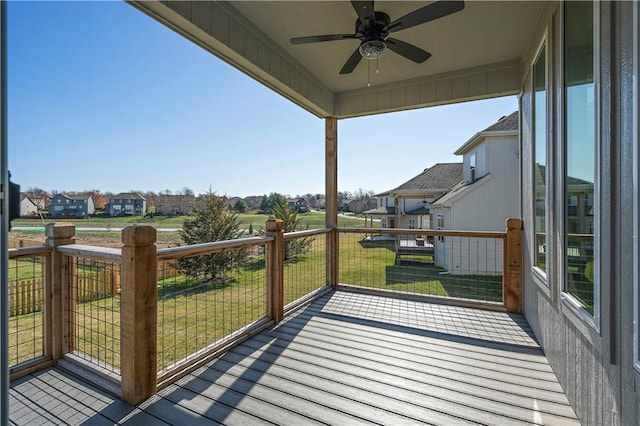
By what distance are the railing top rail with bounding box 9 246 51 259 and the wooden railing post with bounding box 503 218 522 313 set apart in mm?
4364

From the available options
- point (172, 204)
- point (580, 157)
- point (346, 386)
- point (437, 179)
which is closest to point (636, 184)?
point (580, 157)

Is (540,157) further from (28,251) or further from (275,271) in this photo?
(28,251)

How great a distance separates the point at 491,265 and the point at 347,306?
18.2ft

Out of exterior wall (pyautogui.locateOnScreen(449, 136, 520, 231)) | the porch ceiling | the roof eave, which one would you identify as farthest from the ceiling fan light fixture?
exterior wall (pyautogui.locateOnScreen(449, 136, 520, 231))

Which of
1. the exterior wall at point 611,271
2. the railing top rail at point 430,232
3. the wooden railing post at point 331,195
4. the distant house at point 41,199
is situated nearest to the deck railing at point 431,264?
the railing top rail at point 430,232

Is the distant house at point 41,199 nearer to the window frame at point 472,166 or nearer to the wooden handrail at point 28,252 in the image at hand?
the wooden handrail at point 28,252

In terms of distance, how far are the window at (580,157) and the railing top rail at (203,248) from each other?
90.7 inches

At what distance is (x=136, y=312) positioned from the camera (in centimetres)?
176

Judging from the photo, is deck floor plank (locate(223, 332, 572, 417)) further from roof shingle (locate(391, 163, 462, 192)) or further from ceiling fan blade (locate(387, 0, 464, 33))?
roof shingle (locate(391, 163, 462, 192))

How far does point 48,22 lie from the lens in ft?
8.27

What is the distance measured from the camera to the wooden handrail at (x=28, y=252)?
1.98m

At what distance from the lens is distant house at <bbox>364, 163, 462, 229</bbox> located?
437 inches

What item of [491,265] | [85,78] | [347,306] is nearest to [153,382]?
[347,306]

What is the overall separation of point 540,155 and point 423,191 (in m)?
8.60
